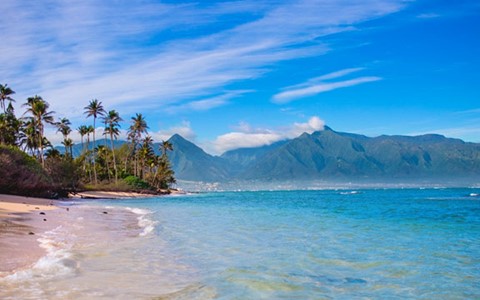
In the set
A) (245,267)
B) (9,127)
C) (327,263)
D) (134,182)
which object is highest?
(9,127)

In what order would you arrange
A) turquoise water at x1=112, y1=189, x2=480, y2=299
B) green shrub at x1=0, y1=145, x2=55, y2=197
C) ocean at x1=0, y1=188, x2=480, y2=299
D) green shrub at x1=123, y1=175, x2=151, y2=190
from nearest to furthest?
ocean at x1=0, y1=188, x2=480, y2=299
turquoise water at x1=112, y1=189, x2=480, y2=299
green shrub at x1=0, y1=145, x2=55, y2=197
green shrub at x1=123, y1=175, x2=151, y2=190

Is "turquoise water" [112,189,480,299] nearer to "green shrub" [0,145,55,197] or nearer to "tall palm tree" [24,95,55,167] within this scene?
"green shrub" [0,145,55,197]

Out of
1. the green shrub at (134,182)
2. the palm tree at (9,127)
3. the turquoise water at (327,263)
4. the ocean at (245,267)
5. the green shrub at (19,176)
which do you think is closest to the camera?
the ocean at (245,267)

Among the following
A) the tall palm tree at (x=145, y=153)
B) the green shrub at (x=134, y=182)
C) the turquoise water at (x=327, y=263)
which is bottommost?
the turquoise water at (x=327, y=263)

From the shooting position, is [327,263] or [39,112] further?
[39,112]

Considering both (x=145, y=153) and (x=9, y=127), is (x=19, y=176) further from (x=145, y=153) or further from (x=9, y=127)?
(x=145, y=153)

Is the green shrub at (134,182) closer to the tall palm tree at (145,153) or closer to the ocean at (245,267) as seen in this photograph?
the tall palm tree at (145,153)

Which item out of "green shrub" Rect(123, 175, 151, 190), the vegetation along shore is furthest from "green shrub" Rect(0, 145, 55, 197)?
"green shrub" Rect(123, 175, 151, 190)

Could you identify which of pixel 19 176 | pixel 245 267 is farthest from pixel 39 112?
pixel 245 267

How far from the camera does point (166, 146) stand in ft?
447

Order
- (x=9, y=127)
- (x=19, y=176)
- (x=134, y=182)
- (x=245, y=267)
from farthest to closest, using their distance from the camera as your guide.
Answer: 1. (x=134, y=182)
2. (x=9, y=127)
3. (x=19, y=176)
4. (x=245, y=267)

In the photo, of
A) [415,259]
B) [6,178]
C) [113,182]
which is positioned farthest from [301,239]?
[113,182]

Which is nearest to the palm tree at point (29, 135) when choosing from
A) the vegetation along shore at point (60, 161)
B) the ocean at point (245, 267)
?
the vegetation along shore at point (60, 161)

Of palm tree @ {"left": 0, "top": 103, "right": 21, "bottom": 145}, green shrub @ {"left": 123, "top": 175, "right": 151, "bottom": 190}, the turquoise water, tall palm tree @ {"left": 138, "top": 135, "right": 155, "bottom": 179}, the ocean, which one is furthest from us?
tall palm tree @ {"left": 138, "top": 135, "right": 155, "bottom": 179}
